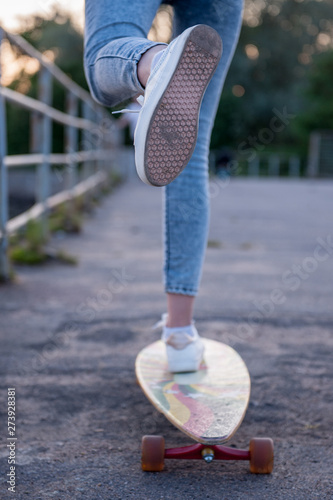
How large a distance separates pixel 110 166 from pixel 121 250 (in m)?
4.68

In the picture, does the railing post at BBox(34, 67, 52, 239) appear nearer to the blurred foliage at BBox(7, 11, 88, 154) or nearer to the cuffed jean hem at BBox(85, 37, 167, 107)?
the cuffed jean hem at BBox(85, 37, 167, 107)

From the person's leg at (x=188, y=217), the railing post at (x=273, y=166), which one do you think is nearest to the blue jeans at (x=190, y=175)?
the person's leg at (x=188, y=217)

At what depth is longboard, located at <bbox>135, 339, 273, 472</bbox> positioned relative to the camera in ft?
3.29

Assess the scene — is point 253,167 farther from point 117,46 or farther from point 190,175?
point 117,46

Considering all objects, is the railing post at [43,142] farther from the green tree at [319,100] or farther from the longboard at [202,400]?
the green tree at [319,100]

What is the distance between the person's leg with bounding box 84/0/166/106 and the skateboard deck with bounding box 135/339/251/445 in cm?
59

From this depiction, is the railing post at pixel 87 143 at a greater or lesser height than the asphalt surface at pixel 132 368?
greater

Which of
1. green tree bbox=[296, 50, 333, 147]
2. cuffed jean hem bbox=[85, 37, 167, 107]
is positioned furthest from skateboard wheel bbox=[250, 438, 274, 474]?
green tree bbox=[296, 50, 333, 147]

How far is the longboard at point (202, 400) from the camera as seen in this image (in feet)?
3.29

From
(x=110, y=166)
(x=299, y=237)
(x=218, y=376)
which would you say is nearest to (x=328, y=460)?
(x=218, y=376)

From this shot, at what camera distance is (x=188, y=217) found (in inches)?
50.8

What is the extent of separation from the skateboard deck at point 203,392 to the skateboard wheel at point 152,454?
58mm

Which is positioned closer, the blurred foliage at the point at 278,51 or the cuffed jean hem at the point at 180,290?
the cuffed jean hem at the point at 180,290

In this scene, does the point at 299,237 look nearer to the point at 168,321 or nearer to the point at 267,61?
the point at 168,321
